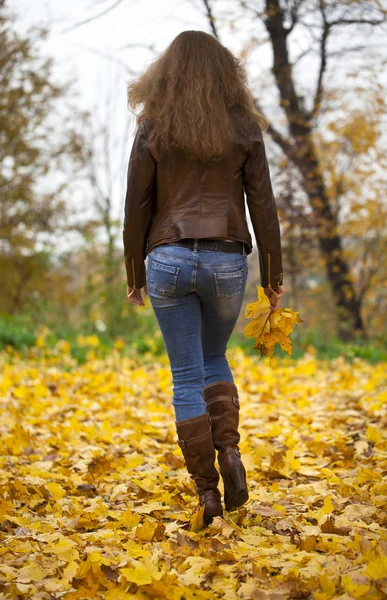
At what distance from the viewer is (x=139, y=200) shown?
2648mm

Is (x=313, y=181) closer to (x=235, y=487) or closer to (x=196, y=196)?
(x=196, y=196)

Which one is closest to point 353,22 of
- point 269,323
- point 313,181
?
point 313,181

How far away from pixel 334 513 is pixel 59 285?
580 inches

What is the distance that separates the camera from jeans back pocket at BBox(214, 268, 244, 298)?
2.57 m

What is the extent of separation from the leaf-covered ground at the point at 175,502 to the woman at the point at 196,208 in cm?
32

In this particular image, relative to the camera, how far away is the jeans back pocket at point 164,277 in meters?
2.54

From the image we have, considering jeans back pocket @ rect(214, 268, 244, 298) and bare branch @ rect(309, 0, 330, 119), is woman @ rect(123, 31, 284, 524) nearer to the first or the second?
jeans back pocket @ rect(214, 268, 244, 298)

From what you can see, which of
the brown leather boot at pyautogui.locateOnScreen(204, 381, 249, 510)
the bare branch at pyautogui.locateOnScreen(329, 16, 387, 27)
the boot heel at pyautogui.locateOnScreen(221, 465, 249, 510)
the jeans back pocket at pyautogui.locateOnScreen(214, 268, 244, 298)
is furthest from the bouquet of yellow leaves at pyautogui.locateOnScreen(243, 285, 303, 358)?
the bare branch at pyautogui.locateOnScreen(329, 16, 387, 27)

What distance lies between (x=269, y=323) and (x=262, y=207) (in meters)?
0.51

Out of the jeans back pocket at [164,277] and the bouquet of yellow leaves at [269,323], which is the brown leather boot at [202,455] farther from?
the jeans back pocket at [164,277]

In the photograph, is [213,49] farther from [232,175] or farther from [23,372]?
[23,372]

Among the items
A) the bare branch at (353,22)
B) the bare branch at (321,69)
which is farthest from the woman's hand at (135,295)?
the bare branch at (321,69)

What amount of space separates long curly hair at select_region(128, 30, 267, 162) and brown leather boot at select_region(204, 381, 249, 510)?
1021mm

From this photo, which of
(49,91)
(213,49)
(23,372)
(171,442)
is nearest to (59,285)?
(49,91)
